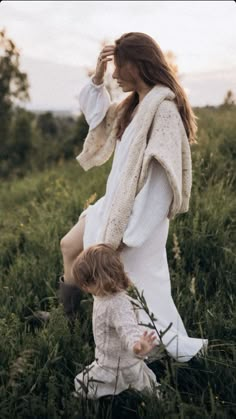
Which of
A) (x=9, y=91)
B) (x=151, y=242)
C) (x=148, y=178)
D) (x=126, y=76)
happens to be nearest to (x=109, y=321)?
(x=151, y=242)

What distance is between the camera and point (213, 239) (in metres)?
4.07

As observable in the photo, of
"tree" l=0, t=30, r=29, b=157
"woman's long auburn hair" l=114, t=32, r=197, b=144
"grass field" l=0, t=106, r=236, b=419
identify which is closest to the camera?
"grass field" l=0, t=106, r=236, b=419

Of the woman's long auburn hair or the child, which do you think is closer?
the child

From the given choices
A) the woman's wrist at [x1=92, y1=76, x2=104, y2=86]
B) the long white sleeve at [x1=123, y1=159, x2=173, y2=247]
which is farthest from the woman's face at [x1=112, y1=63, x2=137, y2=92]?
the long white sleeve at [x1=123, y1=159, x2=173, y2=247]

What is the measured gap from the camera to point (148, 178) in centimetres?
282

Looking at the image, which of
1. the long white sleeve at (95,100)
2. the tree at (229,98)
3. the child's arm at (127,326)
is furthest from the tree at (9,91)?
the child's arm at (127,326)

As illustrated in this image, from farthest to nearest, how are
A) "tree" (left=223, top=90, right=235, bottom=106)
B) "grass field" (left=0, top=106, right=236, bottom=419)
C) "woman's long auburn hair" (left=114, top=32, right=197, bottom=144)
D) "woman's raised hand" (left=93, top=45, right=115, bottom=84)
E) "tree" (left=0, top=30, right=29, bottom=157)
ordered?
"tree" (left=0, top=30, right=29, bottom=157)
"tree" (left=223, top=90, right=235, bottom=106)
"woman's raised hand" (left=93, top=45, right=115, bottom=84)
"woman's long auburn hair" (left=114, top=32, right=197, bottom=144)
"grass field" (left=0, top=106, right=236, bottom=419)

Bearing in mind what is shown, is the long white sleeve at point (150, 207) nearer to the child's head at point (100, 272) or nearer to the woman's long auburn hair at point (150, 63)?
the child's head at point (100, 272)

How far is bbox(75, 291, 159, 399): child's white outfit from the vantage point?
251 cm

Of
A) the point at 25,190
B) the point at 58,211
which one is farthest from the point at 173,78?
the point at 25,190

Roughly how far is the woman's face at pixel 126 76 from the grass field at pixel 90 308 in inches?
33.6

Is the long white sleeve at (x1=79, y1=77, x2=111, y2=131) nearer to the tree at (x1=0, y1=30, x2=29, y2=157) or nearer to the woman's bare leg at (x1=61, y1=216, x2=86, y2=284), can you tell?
the woman's bare leg at (x1=61, y1=216, x2=86, y2=284)

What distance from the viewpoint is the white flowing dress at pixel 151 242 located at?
9.18 ft

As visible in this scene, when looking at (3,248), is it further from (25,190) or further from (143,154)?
(25,190)
